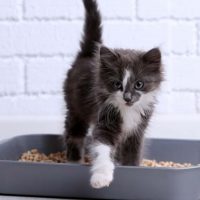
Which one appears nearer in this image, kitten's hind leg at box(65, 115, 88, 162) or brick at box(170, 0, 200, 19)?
kitten's hind leg at box(65, 115, 88, 162)

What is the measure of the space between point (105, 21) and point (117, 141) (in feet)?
2.02

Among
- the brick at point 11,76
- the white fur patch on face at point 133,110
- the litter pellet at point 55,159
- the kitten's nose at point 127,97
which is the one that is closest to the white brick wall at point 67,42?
the brick at point 11,76

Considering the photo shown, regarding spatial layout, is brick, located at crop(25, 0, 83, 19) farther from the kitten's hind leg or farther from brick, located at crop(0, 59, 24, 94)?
the kitten's hind leg

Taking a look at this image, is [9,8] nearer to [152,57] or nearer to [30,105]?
[30,105]

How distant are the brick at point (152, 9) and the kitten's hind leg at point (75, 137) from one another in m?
0.50

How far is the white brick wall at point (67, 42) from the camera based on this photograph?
69.5 inches

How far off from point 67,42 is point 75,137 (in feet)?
1.38

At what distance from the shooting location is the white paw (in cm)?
110

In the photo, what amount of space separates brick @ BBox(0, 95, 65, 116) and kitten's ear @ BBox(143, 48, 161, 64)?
57cm

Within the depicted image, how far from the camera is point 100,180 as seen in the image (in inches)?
43.3

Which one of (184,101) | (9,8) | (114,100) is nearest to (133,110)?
(114,100)

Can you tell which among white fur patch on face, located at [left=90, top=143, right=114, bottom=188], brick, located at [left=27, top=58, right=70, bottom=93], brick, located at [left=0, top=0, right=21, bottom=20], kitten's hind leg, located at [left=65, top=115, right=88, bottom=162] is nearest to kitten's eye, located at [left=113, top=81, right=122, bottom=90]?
white fur patch on face, located at [left=90, top=143, right=114, bottom=188]

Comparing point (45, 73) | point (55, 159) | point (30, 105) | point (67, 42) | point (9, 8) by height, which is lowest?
point (55, 159)

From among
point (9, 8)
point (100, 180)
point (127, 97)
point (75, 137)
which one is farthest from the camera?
point (9, 8)
